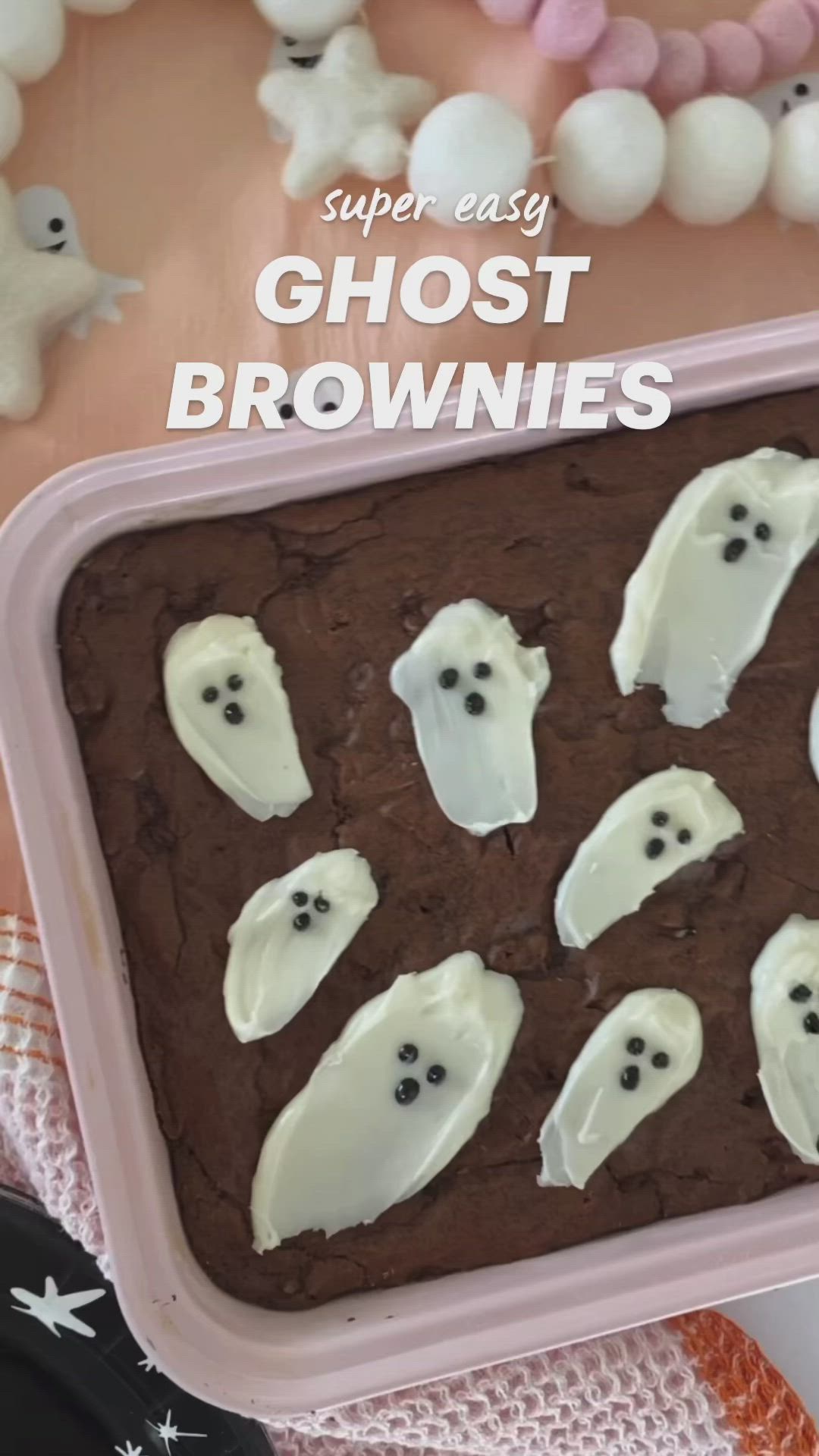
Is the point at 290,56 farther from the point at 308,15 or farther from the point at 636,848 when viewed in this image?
the point at 636,848

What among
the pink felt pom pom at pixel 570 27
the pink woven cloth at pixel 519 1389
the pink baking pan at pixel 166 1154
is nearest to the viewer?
the pink baking pan at pixel 166 1154

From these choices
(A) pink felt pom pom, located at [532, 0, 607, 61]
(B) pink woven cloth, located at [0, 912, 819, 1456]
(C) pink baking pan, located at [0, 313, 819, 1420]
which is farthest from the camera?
(A) pink felt pom pom, located at [532, 0, 607, 61]

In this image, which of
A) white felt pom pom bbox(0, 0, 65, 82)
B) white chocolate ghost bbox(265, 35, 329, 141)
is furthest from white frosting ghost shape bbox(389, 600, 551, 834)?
white felt pom pom bbox(0, 0, 65, 82)

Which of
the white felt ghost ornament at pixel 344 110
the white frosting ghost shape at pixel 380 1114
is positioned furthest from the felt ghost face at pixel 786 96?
the white frosting ghost shape at pixel 380 1114

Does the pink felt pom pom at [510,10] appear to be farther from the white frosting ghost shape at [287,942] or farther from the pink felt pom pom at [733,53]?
the white frosting ghost shape at [287,942]

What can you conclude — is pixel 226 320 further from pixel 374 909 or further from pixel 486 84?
pixel 374 909

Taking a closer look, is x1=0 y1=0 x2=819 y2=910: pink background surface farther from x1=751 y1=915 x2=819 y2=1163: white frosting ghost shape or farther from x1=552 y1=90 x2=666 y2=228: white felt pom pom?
x1=751 y1=915 x2=819 y2=1163: white frosting ghost shape

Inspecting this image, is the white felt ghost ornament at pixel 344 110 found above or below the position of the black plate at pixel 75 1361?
above
